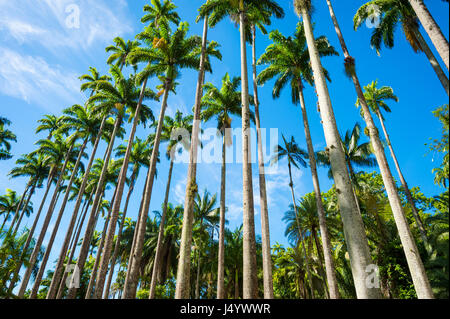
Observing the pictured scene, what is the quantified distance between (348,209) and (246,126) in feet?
21.1

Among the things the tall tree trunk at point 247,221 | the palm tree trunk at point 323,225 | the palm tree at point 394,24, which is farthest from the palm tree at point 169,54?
the palm tree at point 394,24

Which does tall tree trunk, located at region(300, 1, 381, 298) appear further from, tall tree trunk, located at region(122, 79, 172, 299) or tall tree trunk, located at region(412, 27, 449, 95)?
tall tree trunk, located at region(122, 79, 172, 299)

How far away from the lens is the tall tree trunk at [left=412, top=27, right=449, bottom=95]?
10.3 m

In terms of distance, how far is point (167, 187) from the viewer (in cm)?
2255

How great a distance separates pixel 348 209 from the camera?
13.2 ft

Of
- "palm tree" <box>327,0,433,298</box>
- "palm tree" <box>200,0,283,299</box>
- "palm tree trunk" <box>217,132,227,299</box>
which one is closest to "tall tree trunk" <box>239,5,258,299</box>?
"palm tree" <box>200,0,283,299</box>

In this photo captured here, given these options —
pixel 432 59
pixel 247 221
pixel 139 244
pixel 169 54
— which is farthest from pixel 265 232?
pixel 169 54

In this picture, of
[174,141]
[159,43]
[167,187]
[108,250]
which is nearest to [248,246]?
[108,250]

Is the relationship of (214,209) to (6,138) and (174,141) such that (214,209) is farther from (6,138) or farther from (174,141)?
(6,138)

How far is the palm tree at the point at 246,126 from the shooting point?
806 centimetres

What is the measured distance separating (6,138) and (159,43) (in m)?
23.3

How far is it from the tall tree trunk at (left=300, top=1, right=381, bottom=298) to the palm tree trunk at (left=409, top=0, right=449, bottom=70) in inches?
113

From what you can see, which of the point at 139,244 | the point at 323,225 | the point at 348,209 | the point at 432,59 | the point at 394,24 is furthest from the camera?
the point at 394,24

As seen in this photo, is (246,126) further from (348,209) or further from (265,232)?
(348,209)
